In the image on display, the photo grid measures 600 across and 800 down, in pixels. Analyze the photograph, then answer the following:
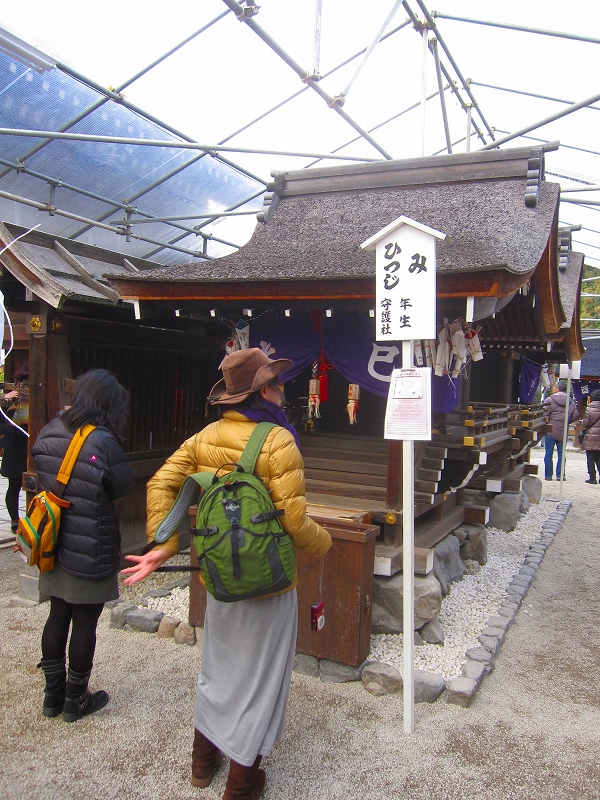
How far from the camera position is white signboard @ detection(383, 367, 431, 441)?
356 cm

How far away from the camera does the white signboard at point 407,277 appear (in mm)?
3627

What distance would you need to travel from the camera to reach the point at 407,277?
12.2 feet

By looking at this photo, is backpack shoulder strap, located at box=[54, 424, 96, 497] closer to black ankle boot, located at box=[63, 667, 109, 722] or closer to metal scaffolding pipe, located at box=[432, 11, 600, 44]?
black ankle boot, located at box=[63, 667, 109, 722]

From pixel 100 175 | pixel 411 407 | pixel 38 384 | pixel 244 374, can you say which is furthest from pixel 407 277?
pixel 100 175

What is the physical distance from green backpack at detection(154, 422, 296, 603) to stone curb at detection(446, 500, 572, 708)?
2087 millimetres

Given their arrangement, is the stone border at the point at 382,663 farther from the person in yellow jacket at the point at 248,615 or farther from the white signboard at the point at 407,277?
the white signboard at the point at 407,277

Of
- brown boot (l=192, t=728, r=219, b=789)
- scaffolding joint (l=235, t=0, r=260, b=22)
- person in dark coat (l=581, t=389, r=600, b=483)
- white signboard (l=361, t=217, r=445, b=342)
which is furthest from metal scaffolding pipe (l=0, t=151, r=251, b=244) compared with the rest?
person in dark coat (l=581, t=389, r=600, b=483)

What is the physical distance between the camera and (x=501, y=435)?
7348 millimetres

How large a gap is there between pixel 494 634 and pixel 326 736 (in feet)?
6.90

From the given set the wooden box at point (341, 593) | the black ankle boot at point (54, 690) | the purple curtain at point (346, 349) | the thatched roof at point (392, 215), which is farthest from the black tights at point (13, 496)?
the wooden box at point (341, 593)

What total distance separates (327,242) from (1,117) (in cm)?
535

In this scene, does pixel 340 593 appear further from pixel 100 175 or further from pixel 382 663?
pixel 100 175

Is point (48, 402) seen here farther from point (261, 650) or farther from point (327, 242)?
point (261, 650)

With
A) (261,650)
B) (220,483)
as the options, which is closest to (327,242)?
(220,483)
